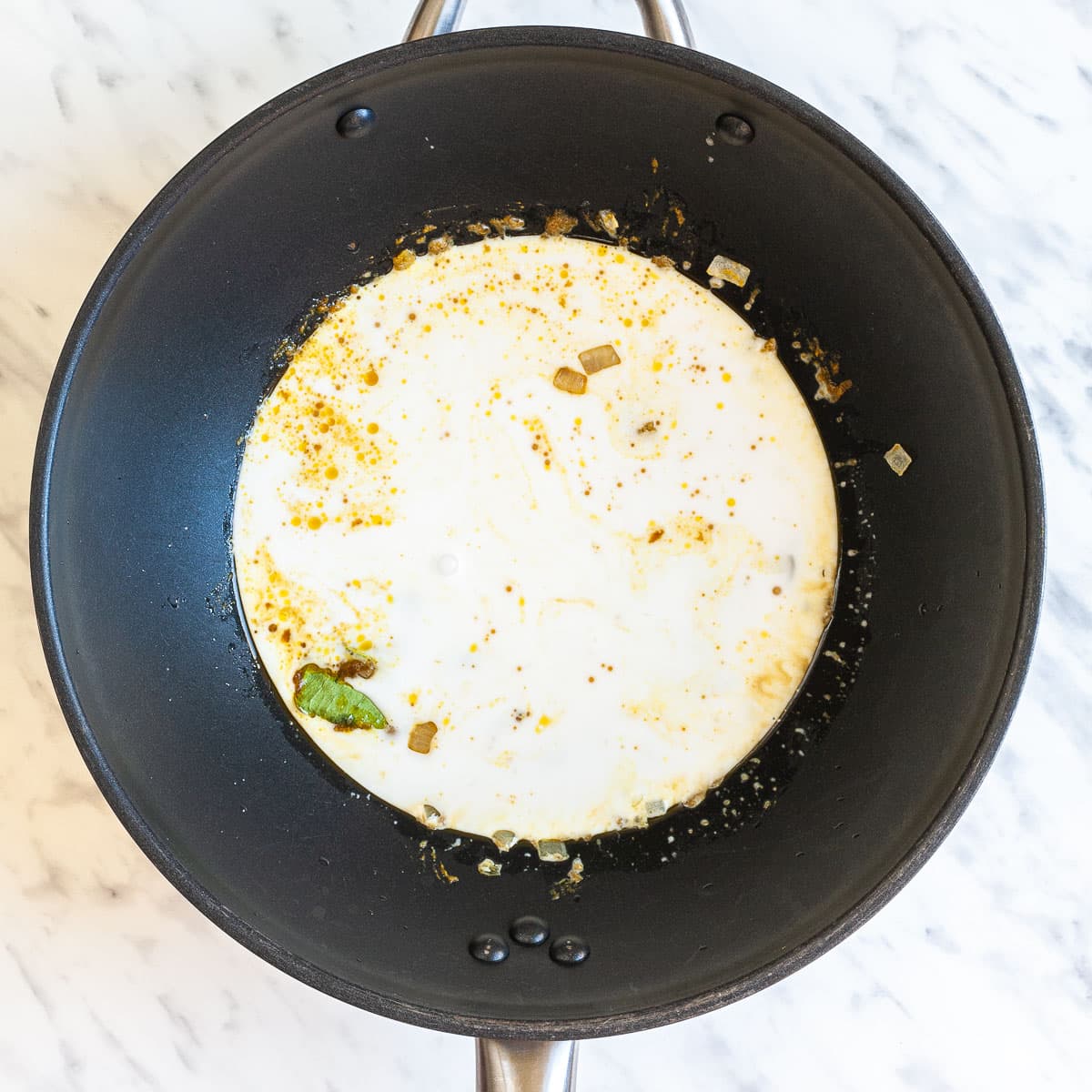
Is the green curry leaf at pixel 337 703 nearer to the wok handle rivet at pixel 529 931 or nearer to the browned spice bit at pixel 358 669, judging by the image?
the browned spice bit at pixel 358 669

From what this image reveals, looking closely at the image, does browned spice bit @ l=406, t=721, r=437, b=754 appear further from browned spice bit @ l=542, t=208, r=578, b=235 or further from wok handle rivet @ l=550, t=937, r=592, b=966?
browned spice bit @ l=542, t=208, r=578, b=235

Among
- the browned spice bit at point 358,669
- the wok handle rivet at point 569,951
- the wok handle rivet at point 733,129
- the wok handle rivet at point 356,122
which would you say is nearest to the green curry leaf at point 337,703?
the browned spice bit at point 358,669

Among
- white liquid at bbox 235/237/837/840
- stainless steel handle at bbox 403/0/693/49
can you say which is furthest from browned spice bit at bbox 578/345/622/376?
stainless steel handle at bbox 403/0/693/49

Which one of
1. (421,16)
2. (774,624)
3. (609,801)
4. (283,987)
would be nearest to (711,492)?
(774,624)

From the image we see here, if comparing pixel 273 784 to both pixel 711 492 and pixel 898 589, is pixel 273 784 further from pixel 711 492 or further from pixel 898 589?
pixel 898 589

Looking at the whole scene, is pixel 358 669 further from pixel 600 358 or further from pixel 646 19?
pixel 646 19

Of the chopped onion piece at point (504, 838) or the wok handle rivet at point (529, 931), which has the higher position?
the chopped onion piece at point (504, 838)

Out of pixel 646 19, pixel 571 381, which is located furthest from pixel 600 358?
pixel 646 19
